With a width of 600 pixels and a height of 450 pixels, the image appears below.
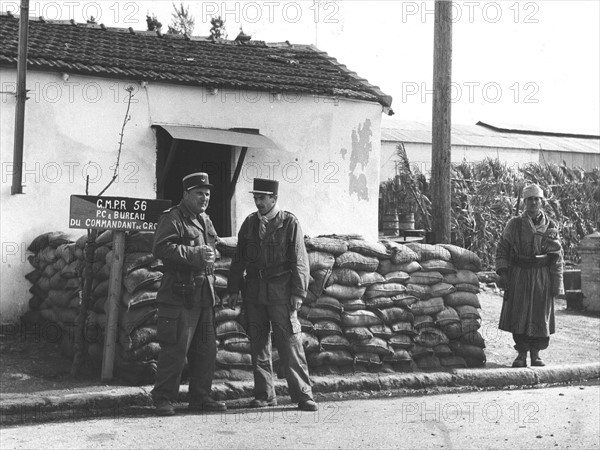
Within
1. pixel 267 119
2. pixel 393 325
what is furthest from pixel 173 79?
pixel 393 325

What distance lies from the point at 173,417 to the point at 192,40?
884 cm

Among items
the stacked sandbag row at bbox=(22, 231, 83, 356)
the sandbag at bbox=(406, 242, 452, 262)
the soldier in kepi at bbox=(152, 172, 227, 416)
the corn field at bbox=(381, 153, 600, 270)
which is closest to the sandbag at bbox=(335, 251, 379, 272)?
the sandbag at bbox=(406, 242, 452, 262)

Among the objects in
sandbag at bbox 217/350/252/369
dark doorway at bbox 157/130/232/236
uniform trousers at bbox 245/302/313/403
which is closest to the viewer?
uniform trousers at bbox 245/302/313/403

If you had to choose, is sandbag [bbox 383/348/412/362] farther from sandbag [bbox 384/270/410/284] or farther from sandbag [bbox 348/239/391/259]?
sandbag [bbox 348/239/391/259]

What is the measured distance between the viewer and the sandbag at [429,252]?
9.95m

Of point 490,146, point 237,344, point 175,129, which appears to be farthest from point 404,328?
point 490,146

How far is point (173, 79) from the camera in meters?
12.1

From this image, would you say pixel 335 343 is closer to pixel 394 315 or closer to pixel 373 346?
pixel 373 346

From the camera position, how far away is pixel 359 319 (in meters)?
9.41

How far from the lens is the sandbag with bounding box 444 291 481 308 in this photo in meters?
10.1

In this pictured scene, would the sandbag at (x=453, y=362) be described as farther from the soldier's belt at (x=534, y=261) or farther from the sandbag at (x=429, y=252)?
the soldier's belt at (x=534, y=261)

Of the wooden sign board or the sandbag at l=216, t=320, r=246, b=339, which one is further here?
the sandbag at l=216, t=320, r=246, b=339

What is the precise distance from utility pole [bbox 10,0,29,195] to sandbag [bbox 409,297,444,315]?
5.01 metres

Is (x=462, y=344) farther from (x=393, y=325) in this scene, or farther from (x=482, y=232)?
(x=482, y=232)
